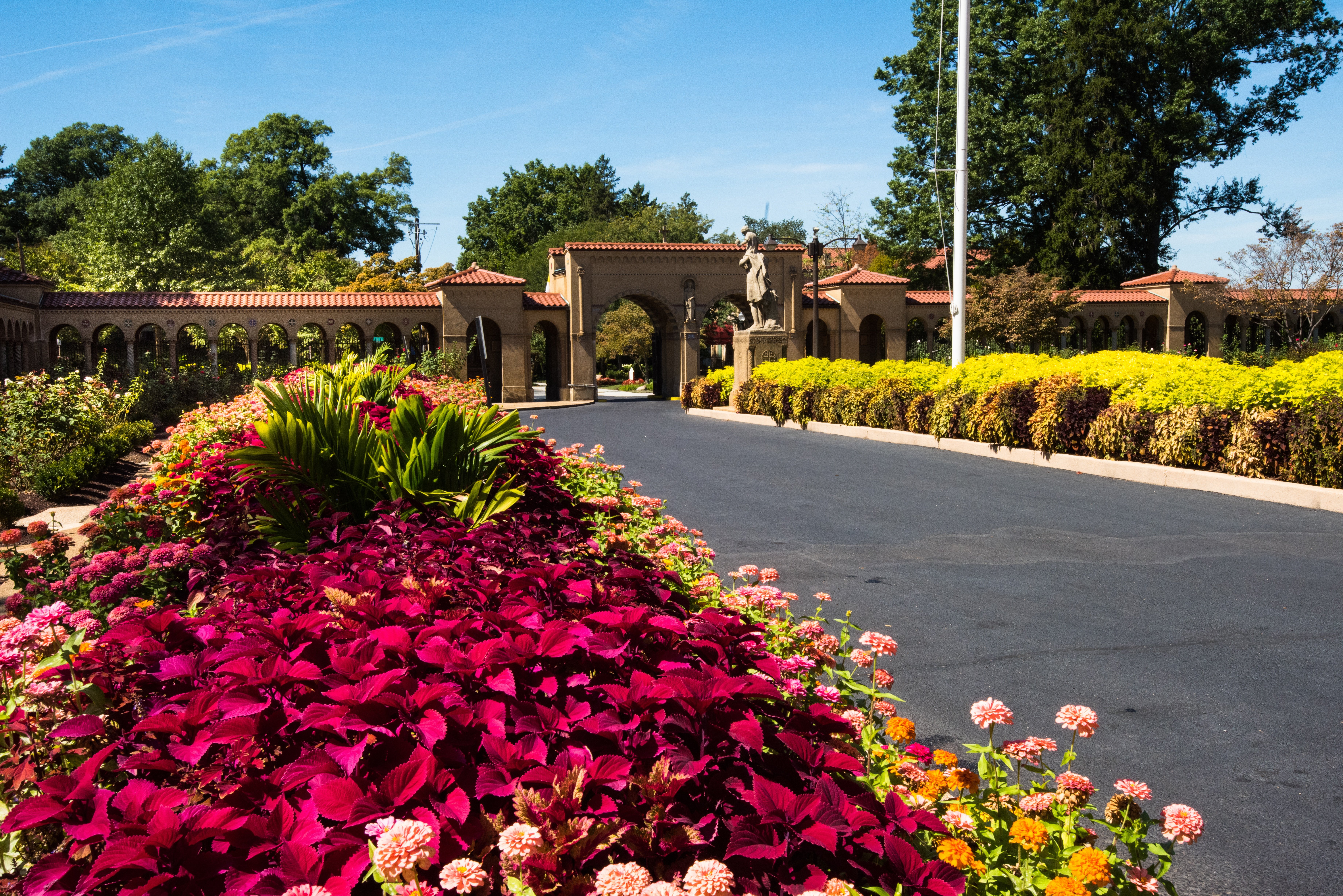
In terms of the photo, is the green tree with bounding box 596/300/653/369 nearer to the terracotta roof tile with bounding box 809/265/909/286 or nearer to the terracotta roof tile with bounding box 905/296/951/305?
the terracotta roof tile with bounding box 809/265/909/286

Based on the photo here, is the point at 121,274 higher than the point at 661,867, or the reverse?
the point at 121,274

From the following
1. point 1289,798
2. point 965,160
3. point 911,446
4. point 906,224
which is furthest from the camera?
point 906,224

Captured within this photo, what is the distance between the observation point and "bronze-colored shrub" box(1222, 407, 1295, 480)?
9453mm

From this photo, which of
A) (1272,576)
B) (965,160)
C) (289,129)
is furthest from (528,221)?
(1272,576)

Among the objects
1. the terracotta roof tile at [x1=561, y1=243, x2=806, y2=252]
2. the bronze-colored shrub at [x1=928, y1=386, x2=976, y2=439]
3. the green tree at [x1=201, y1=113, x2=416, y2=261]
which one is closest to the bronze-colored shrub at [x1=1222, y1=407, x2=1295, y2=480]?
the bronze-colored shrub at [x1=928, y1=386, x2=976, y2=439]

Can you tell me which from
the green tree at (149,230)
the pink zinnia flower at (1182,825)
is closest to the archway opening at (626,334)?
the green tree at (149,230)

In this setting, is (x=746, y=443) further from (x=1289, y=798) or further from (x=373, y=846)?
(x=373, y=846)

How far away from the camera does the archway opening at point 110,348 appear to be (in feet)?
107

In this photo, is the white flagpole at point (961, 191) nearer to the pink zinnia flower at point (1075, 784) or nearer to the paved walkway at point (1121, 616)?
the paved walkway at point (1121, 616)

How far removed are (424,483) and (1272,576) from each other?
17.5ft

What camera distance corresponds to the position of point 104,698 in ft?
6.73

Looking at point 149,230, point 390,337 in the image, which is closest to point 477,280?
point 390,337

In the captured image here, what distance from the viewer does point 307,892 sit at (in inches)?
53.6

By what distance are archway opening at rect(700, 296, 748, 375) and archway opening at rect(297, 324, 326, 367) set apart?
1661cm
